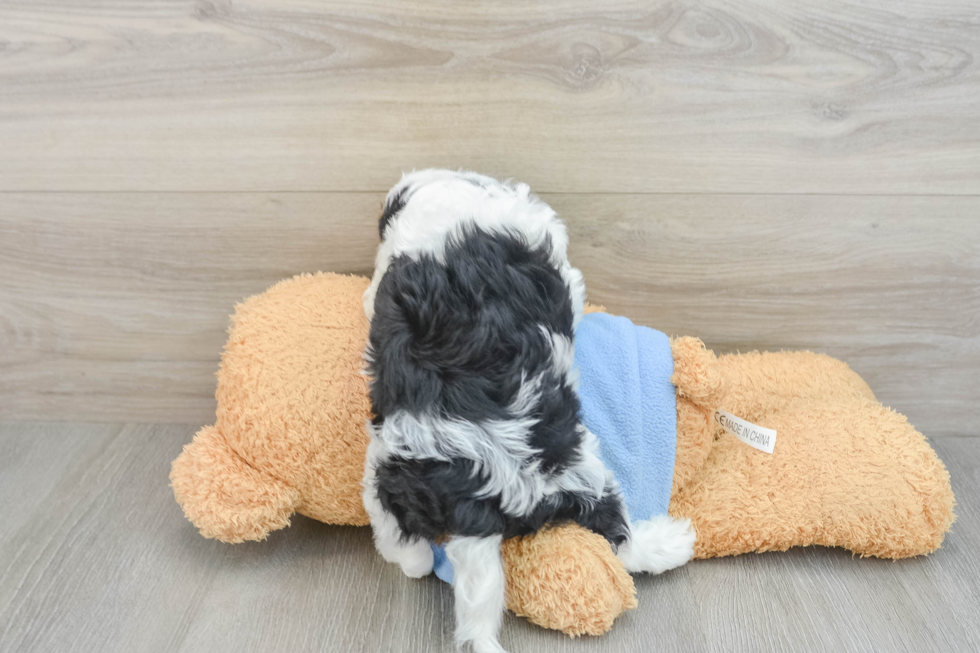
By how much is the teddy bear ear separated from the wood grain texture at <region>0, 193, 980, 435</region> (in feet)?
0.63

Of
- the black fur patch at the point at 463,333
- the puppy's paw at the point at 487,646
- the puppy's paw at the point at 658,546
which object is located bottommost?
the puppy's paw at the point at 487,646

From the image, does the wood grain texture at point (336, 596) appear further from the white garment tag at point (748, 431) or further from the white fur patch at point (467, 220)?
the white fur patch at point (467, 220)

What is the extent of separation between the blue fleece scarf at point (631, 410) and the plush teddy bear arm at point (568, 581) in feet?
0.24

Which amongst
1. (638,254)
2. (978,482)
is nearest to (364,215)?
(638,254)

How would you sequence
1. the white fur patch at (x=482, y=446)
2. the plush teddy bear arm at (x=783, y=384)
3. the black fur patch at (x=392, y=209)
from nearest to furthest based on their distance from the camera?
the white fur patch at (x=482, y=446), the black fur patch at (x=392, y=209), the plush teddy bear arm at (x=783, y=384)

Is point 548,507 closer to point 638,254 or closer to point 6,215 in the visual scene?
point 638,254

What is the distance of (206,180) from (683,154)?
595 millimetres

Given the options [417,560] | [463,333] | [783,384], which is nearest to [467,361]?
[463,333]

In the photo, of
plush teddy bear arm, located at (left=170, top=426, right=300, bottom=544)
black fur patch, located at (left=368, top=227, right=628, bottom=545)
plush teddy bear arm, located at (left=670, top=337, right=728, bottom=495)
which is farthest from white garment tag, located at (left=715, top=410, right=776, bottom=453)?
plush teddy bear arm, located at (left=170, top=426, right=300, bottom=544)

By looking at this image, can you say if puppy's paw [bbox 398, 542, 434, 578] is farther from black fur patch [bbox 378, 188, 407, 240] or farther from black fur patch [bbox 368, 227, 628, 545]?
black fur patch [bbox 378, 188, 407, 240]

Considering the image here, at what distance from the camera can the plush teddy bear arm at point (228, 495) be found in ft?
2.22

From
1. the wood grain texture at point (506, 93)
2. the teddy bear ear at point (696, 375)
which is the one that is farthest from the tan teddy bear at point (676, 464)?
the wood grain texture at point (506, 93)

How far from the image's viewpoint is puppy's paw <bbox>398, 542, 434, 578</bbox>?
65 cm

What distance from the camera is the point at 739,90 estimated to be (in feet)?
2.51
